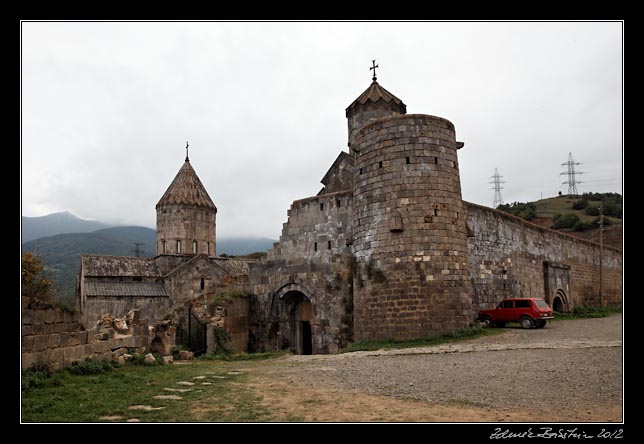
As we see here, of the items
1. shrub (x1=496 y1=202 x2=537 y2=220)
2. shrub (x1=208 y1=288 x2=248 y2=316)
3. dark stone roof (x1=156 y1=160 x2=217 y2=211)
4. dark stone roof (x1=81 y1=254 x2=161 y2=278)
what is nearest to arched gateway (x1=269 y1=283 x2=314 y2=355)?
shrub (x1=208 y1=288 x2=248 y2=316)

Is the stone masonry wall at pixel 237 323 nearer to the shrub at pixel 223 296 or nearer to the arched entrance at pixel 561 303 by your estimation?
the shrub at pixel 223 296

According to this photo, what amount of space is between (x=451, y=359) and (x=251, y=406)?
263 inches

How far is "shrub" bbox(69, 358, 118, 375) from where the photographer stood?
10.7 meters

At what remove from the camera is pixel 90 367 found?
35.9 feet

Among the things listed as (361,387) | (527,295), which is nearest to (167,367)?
(361,387)

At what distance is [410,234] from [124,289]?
946 inches

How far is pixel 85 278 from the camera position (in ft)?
112

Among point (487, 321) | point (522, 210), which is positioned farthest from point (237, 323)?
point (522, 210)

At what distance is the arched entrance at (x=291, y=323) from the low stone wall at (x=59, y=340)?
35.5 ft

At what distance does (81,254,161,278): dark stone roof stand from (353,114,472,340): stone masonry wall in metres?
22.5

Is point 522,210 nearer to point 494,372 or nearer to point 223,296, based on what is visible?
point 223,296

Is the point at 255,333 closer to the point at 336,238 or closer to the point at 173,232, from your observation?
the point at 336,238

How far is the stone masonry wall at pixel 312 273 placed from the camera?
21.2 m

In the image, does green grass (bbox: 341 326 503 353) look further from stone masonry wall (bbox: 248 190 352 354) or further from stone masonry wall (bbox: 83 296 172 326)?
stone masonry wall (bbox: 83 296 172 326)
